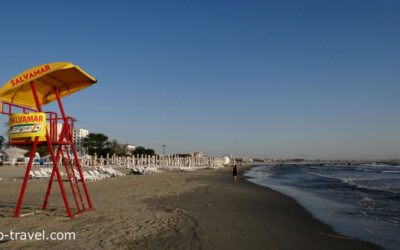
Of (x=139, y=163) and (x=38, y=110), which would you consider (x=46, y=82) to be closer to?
(x=38, y=110)

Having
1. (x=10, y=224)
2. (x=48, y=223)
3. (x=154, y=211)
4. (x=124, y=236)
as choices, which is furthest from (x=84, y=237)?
(x=154, y=211)

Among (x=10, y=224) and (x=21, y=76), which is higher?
(x=21, y=76)

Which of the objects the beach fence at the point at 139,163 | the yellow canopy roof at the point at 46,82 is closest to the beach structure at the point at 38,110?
the yellow canopy roof at the point at 46,82

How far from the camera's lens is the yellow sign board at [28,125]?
23.7 ft

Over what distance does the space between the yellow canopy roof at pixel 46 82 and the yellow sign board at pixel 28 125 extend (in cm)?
81

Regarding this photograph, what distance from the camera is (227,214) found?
8.61 m

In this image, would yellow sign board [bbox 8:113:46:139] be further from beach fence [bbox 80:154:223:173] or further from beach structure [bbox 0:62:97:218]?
beach fence [bbox 80:154:223:173]

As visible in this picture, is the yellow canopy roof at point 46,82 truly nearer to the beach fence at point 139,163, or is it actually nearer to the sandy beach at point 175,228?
the sandy beach at point 175,228

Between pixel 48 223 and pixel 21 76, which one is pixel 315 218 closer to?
pixel 48 223

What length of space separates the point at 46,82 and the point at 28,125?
1573mm

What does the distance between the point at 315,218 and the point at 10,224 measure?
899 centimetres

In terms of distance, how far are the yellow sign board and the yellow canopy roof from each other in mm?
812

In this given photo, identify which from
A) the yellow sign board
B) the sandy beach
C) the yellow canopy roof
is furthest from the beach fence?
the yellow sign board

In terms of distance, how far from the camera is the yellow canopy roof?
705 cm
